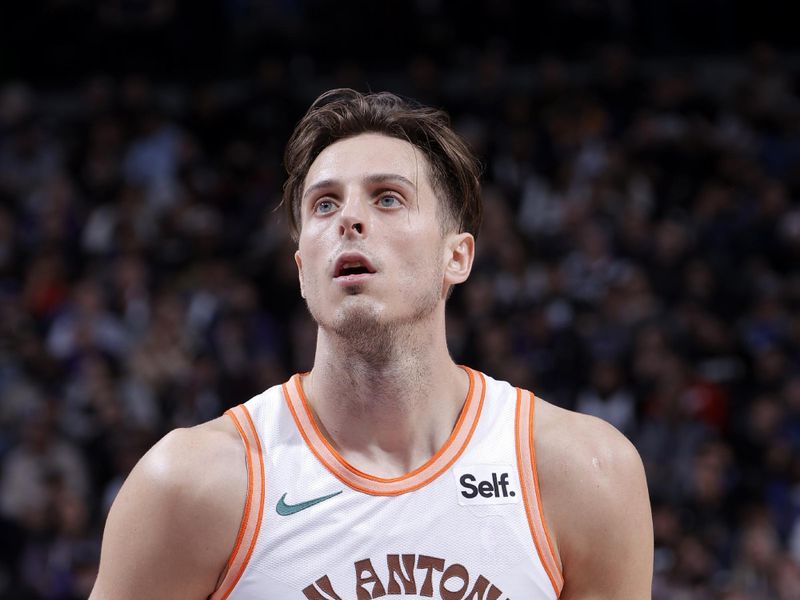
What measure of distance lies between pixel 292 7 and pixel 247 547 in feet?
36.8

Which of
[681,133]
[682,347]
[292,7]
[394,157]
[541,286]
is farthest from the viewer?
[292,7]

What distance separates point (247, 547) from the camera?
10.0ft

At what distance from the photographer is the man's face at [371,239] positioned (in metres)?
3.27

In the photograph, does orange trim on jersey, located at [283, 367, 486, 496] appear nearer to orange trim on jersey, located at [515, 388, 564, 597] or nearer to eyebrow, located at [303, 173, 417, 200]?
orange trim on jersey, located at [515, 388, 564, 597]

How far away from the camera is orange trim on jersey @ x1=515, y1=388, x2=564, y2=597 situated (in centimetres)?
316

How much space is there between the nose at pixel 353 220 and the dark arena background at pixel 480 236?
5.23m

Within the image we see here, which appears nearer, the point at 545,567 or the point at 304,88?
the point at 545,567

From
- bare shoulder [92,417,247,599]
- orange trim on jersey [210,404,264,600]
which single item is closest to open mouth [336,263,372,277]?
orange trim on jersey [210,404,264,600]

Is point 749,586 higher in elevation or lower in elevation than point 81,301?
lower

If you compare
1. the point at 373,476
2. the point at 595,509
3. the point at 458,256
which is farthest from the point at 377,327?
the point at 595,509

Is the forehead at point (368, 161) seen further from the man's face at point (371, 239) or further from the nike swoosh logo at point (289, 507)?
the nike swoosh logo at point (289, 507)

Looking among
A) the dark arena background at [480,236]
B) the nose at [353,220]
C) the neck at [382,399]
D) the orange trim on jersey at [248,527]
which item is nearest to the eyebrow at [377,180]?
the nose at [353,220]

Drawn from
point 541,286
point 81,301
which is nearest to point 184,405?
point 81,301

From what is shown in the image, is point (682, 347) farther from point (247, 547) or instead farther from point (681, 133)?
point (247, 547)
